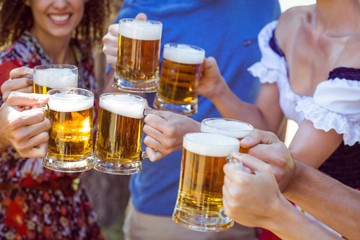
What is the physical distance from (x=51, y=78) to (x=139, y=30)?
1.19 feet

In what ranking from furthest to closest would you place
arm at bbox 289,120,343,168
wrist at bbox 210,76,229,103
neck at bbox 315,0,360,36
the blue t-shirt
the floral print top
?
the blue t-shirt, the floral print top, wrist at bbox 210,76,229,103, neck at bbox 315,0,360,36, arm at bbox 289,120,343,168

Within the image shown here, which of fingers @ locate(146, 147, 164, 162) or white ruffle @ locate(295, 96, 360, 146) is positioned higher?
white ruffle @ locate(295, 96, 360, 146)

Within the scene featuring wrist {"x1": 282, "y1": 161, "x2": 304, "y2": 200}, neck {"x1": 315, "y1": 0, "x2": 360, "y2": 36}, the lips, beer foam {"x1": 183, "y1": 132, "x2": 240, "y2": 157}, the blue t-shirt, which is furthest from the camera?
the blue t-shirt

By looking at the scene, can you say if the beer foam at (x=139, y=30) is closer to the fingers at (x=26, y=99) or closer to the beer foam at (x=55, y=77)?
the beer foam at (x=55, y=77)

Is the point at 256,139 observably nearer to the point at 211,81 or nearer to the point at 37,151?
the point at 37,151

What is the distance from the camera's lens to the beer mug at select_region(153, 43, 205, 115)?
263 cm

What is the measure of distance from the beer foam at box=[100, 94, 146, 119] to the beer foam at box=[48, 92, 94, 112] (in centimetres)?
6

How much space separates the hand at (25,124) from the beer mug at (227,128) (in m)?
0.54

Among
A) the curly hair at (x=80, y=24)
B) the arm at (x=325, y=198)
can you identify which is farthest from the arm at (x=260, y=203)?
the curly hair at (x=80, y=24)

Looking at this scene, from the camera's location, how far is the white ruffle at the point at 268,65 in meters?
3.06

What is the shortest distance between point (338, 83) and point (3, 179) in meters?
1.58

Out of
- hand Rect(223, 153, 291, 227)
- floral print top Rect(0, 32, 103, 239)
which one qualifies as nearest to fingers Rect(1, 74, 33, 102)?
→ floral print top Rect(0, 32, 103, 239)

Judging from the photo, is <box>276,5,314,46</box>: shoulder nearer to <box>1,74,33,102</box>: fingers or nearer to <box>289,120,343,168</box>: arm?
<box>289,120,343,168</box>: arm

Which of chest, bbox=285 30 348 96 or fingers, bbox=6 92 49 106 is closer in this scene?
fingers, bbox=6 92 49 106
